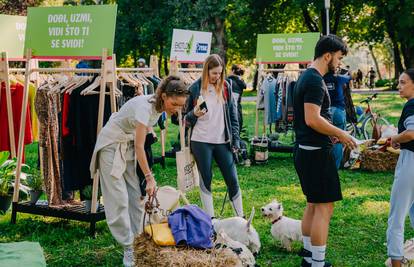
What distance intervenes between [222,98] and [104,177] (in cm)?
165

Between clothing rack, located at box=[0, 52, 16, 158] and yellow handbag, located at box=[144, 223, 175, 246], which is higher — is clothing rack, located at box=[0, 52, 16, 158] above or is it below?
above

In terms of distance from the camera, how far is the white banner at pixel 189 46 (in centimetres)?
978

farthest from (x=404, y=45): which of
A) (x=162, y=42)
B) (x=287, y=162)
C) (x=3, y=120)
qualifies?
(x=3, y=120)

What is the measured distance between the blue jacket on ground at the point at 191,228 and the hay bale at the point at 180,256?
6 cm

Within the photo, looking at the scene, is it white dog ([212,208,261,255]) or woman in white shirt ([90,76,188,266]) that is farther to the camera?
white dog ([212,208,261,255])

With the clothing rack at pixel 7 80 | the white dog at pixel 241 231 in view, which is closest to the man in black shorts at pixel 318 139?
the white dog at pixel 241 231

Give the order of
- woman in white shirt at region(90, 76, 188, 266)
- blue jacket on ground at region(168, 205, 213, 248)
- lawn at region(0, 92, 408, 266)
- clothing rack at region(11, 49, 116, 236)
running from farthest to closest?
clothing rack at region(11, 49, 116, 236)
lawn at region(0, 92, 408, 266)
woman in white shirt at region(90, 76, 188, 266)
blue jacket on ground at region(168, 205, 213, 248)

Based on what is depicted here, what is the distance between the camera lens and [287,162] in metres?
11.8

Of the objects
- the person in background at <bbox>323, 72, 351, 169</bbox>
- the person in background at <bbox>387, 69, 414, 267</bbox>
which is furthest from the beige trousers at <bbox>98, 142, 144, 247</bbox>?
the person in background at <bbox>323, 72, 351, 169</bbox>

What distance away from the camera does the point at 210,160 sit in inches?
250

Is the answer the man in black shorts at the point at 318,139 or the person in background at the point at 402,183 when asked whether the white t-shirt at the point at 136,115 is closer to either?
the man in black shorts at the point at 318,139

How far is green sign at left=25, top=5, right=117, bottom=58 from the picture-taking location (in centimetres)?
661

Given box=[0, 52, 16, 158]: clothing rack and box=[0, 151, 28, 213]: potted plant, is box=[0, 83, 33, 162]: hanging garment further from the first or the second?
box=[0, 151, 28, 213]: potted plant

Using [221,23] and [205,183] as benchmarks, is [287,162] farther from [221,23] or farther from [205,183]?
[221,23]
